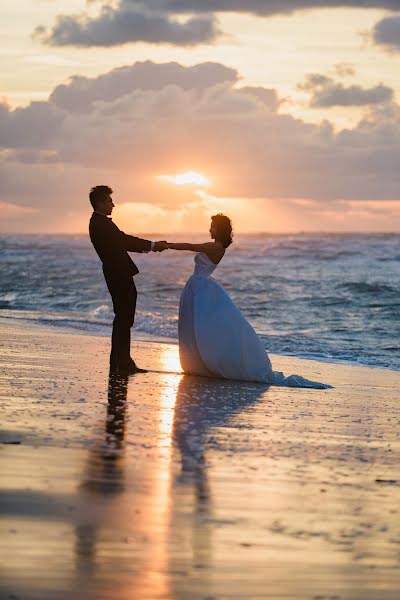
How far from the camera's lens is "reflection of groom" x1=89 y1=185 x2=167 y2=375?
10.7 meters

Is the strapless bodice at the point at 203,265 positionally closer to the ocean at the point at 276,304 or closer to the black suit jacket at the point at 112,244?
the black suit jacket at the point at 112,244

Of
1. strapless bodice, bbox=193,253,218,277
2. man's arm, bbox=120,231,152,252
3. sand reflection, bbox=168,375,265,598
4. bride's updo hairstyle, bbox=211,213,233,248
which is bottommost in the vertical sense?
sand reflection, bbox=168,375,265,598

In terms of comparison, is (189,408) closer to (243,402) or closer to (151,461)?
(243,402)

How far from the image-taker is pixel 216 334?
10867 millimetres

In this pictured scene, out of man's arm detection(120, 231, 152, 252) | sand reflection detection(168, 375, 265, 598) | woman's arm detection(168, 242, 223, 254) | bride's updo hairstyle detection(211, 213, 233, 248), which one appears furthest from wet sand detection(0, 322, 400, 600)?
bride's updo hairstyle detection(211, 213, 233, 248)

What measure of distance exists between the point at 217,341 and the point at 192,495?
5.71m

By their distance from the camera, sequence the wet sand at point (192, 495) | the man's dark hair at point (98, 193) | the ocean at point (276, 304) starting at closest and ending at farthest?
the wet sand at point (192, 495), the man's dark hair at point (98, 193), the ocean at point (276, 304)

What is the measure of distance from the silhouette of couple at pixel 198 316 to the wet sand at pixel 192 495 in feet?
4.74

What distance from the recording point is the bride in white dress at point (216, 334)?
35.4 feet

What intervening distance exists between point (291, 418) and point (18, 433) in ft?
8.67

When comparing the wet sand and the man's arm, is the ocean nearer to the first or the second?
the man's arm

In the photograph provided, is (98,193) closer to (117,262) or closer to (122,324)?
(117,262)

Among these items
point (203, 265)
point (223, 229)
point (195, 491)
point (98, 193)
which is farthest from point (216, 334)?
point (195, 491)

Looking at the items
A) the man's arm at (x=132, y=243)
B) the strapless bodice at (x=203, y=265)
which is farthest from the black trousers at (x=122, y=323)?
the strapless bodice at (x=203, y=265)
